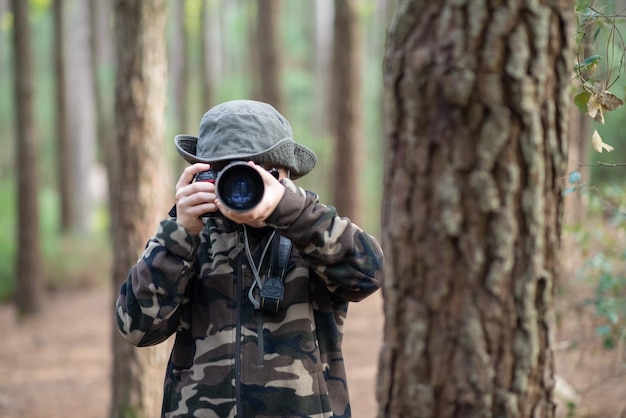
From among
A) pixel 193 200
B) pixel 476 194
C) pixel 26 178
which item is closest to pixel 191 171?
pixel 193 200

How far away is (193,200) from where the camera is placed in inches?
81.0

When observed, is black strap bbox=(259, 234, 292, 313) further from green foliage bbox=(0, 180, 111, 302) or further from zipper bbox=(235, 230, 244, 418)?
green foliage bbox=(0, 180, 111, 302)

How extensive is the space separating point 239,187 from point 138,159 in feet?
11.1

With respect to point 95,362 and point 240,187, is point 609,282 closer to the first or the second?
point 240,187

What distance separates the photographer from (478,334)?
1.54 meters

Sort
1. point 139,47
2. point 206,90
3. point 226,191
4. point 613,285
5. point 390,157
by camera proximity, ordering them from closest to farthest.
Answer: point 390,157 → point 226,191 → point 613,285 → point 139,47 → point 206,90

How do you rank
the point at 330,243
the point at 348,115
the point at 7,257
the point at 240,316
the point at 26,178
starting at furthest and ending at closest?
the point at 7,257 < the point at 348,115 < the point at 26,178 < the point at 240,316 < the point at 330,243

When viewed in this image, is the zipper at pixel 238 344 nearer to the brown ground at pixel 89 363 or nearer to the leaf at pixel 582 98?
the leaf at pixel 582 98

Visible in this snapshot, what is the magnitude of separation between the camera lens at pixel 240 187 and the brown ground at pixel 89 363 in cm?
334

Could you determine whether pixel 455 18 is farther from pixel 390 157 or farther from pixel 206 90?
pixel 206 90

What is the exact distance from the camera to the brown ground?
599 centimetres

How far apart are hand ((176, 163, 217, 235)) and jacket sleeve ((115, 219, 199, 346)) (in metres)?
0.03

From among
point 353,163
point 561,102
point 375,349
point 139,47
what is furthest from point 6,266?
point 561,102

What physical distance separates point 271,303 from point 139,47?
11.6 feet
